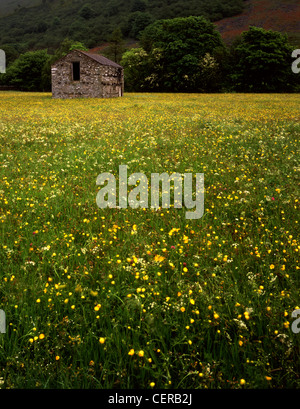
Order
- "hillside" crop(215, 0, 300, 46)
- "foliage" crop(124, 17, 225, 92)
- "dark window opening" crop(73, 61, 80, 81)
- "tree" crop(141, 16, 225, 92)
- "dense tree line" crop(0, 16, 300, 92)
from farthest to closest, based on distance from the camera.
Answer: "hillside" crop(215, 0, 300, 46)
"tree" crop(141, 16, 225, 92)
"foliage" crop(124, 17, 225, 92)
"dense tree line" crop(0, 16, 300, 92)
"dark window opening" crop(73, 61, 80, 81)

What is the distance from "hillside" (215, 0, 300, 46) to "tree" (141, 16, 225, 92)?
95.9ft

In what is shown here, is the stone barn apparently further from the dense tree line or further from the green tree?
the green tree

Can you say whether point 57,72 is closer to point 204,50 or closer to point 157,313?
point 204,50

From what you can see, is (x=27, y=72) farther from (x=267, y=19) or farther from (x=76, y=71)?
(x=267, y=19)

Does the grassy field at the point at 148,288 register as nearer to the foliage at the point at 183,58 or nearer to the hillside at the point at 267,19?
the foliage at the point at 183,58

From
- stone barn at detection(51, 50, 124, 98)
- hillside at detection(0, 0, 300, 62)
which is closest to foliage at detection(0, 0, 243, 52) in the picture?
hillside at detection(0, 0, 300, 62)

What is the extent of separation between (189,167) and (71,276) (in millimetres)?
5191

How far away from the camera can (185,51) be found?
59750 millimetres

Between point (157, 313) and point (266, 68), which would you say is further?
point (266, 68)

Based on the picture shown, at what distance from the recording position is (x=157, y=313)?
3.05 metres

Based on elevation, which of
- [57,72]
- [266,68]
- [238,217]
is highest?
[266,68]

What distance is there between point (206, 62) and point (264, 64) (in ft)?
34.5

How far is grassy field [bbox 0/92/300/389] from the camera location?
2.51 meters

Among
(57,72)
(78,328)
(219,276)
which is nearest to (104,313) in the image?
A: (78,328)
